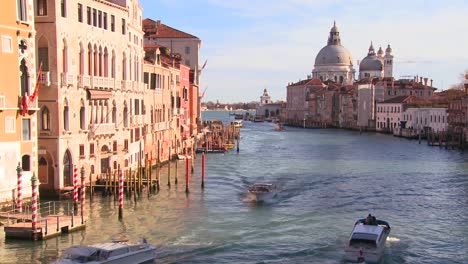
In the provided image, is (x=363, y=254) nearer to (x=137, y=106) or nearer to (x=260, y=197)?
(x=260, y=197)

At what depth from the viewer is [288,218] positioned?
18.6 m

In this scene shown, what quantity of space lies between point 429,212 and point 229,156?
21.1 meters

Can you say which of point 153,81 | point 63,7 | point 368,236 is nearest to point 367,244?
point 368,236

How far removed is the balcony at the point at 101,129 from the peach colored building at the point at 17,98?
11.1 feet

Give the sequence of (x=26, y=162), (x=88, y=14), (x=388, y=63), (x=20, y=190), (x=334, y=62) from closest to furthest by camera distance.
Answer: (x=20, y=190), (x=26, y=162), (x=88, y=14), (x=388, y=63), (x=334, y=62)

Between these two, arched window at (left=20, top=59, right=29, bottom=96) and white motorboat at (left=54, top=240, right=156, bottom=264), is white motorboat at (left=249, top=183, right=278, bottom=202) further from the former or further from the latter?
arched window at (left=20, top=59, right=29, bottom=96)

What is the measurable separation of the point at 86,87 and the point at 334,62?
10164 centimetres

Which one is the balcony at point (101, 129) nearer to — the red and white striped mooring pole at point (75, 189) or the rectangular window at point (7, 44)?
the red and white striped mooring pole at point (75, 189)

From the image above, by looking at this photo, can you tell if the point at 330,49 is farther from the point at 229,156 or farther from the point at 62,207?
the point at 62,207

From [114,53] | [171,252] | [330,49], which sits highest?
[330,49]

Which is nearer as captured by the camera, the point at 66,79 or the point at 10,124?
the point at 10,124

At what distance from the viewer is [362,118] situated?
8156 cm

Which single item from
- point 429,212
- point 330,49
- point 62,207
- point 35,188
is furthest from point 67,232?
point 330,49

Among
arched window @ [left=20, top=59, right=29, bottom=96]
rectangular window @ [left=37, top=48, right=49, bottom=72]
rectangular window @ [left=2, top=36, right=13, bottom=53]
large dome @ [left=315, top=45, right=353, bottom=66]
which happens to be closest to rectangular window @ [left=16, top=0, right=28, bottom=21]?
rectangular window @ [left=2, top=36, right=13, bottom=53]
